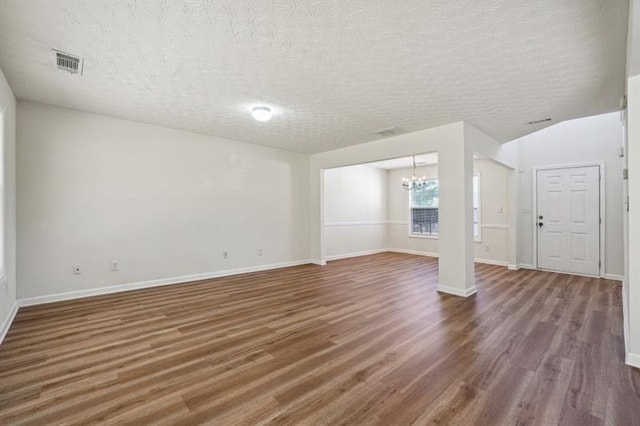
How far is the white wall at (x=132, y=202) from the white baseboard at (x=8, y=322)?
30cm

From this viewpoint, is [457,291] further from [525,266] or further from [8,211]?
[8,211]

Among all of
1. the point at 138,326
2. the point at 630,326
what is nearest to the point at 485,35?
the point at 630,326

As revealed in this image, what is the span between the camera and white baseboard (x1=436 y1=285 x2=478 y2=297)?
4078 millimetres

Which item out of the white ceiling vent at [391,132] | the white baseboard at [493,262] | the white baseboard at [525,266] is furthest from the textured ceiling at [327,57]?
the white baseboard at [493,262]

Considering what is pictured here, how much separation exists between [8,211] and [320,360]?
3750 mm

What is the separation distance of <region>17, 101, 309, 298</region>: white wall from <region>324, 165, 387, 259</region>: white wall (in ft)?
5.43

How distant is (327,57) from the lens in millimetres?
2479

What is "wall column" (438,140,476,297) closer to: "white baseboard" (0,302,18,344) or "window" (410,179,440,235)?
"window" (410,179,440,235)

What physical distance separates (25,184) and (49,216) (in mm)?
470

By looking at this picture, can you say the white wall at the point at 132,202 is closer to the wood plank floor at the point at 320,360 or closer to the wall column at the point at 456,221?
the wood plank floor at the point at 320,360

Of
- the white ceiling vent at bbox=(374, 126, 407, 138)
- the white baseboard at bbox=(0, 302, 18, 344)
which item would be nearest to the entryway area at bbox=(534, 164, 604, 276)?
the white ceiling vent at bbox=(374, 126, 407, 138)

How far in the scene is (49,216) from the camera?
3779 millimetres

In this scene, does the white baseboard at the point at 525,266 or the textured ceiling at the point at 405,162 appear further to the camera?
the textured ceiling at the point at 405,162

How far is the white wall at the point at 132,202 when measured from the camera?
3723 millimetres
